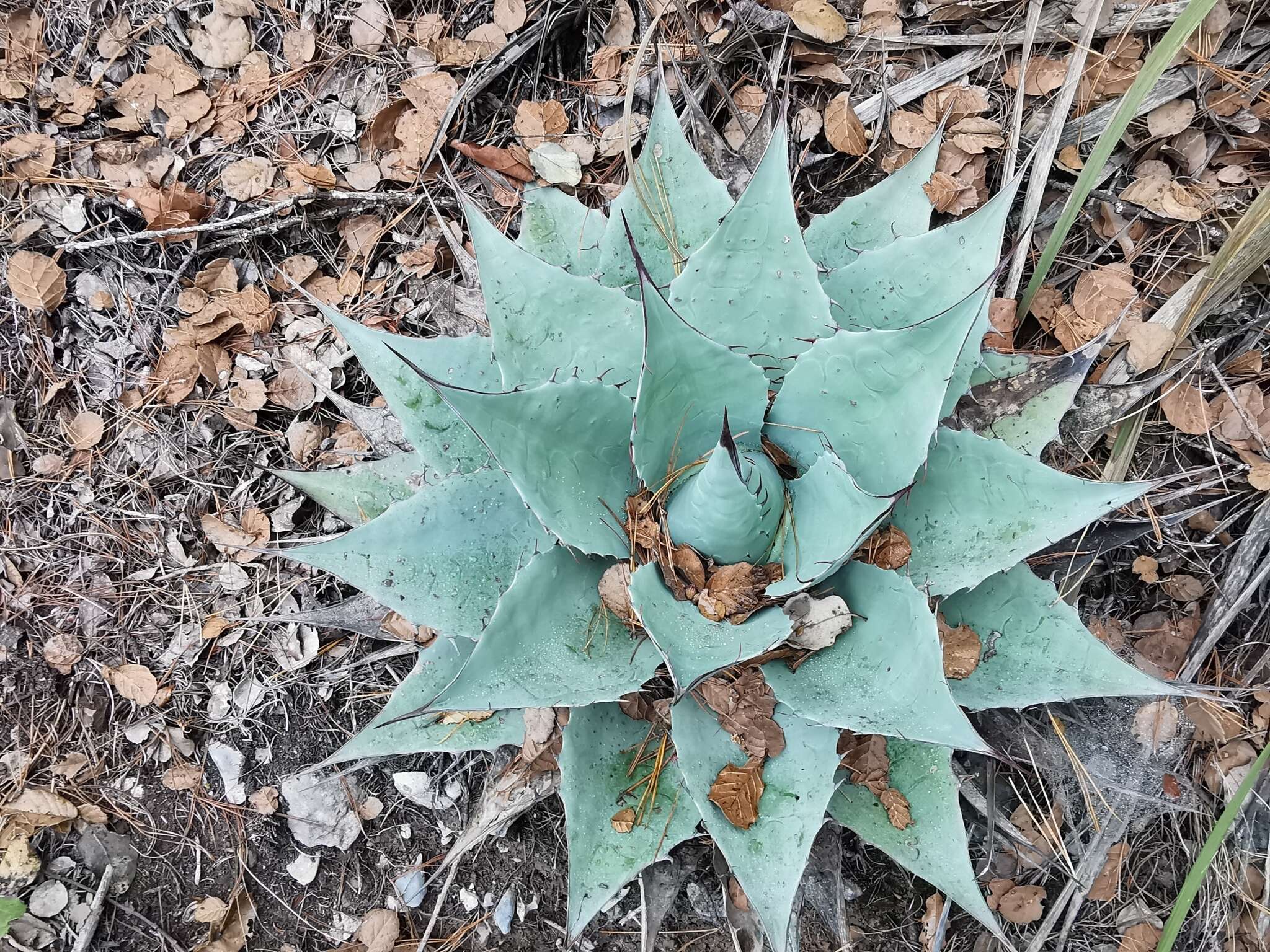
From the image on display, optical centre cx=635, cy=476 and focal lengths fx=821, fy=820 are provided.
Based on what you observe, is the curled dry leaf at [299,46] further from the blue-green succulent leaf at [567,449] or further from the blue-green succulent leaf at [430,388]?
the blue-green succulent leaf at [567,449]

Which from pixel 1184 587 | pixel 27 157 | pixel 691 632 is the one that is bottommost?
pixel 1184 587

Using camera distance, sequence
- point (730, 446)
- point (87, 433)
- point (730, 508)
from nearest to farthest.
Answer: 1. point (730, 446)
2. point (730, 508)
3. point (87, 433)

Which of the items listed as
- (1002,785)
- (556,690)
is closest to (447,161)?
(556,690)

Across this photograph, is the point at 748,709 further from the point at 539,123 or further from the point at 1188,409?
the point at 539,123

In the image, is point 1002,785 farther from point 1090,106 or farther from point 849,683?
point 1090,106

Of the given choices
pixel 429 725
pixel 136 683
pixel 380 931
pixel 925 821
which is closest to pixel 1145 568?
pixel 925 821

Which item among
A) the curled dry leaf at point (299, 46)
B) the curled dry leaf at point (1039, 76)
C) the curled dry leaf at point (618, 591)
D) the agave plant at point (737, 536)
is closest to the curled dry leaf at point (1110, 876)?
the agave plant at point (737, 536)
